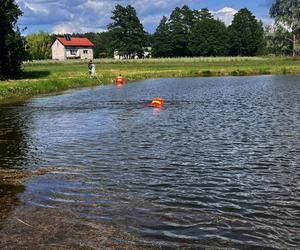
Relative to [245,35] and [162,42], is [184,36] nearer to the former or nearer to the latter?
[162,42]

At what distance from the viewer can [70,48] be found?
17712 cm

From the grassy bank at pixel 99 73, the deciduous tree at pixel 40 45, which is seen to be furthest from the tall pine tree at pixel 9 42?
the deciduous tree at pixel 40 45

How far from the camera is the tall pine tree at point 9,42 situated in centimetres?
5344

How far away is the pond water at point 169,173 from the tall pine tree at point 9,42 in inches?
1046

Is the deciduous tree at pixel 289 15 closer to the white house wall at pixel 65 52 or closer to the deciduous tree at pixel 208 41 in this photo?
the deciduous tree at pixel 208 41

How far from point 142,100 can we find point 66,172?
25.7 m

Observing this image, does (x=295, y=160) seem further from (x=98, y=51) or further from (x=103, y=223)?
(x=98, y=51)

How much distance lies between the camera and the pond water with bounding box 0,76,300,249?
32.7 ft

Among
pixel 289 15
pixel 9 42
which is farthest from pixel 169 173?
pixel 289 15

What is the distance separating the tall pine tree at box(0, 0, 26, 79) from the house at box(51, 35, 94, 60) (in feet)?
394

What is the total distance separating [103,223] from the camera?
1030cm

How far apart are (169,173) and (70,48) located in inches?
6620

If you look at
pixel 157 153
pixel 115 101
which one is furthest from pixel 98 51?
pixel 157 153

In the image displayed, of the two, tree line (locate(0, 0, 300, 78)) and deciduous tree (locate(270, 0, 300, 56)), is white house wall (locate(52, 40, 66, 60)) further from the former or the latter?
deciduous tree (locate(270, 0, 300, 56))
